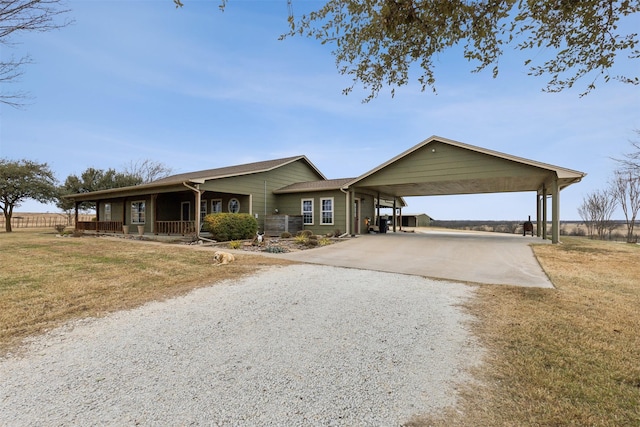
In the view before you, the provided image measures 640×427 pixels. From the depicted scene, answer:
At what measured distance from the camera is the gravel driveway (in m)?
2.28

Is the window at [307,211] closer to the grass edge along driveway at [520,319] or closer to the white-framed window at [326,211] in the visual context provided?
the white-framed window at [326,211]

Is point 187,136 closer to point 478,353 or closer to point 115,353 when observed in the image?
point 115,353

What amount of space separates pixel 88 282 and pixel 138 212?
17006 millimetres

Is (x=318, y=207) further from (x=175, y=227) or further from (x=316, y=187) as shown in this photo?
(x=175, y=227)

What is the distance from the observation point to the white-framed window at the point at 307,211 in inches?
726

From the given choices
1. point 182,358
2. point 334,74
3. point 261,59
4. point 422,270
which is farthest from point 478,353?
point 261,59

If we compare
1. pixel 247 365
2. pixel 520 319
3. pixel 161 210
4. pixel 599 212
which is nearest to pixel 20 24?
pixel 247 365

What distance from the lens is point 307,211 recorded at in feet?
61.1

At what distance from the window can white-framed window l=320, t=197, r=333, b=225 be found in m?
0.79

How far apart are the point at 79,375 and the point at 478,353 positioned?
4.10 metres

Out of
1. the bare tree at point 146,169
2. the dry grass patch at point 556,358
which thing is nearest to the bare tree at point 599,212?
the dry grass patch at point 556,358

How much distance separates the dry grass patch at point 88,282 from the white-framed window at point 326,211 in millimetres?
8130

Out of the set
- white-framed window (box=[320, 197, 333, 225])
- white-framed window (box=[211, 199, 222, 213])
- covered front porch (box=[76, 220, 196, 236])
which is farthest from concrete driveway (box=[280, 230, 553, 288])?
white-framed window (box=[211, 199, 222, 213])

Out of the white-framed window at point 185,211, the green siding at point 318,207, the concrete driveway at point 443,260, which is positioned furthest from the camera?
the white-framed window at point 185,211
